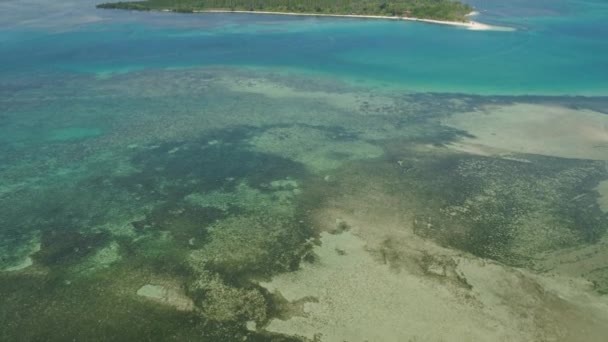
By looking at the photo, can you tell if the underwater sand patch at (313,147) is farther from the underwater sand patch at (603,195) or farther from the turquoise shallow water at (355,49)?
the turquoise shallow water at (355,49)

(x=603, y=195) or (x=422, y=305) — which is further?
(x=603, y=195)

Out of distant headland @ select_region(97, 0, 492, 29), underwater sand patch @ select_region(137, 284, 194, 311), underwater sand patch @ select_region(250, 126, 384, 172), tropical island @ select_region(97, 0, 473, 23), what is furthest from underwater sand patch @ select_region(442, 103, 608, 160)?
tropical island @ select_region(97, 0, 473, 23)

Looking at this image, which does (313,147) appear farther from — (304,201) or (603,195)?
(603,195)

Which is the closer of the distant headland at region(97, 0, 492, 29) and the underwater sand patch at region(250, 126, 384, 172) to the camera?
the underwater sand patch at region(250, 126, 384, 172)

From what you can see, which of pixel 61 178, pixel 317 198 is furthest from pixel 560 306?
pixel 61 178

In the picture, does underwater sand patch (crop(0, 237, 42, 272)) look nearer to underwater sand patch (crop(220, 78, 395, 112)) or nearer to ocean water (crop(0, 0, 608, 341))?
ocean water (crop(0, 0, 608, 341))

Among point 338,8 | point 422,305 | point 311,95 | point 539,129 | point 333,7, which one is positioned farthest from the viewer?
point 333,7

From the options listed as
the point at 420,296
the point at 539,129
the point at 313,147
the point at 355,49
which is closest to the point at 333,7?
the point at 355,49

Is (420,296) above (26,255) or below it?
above
